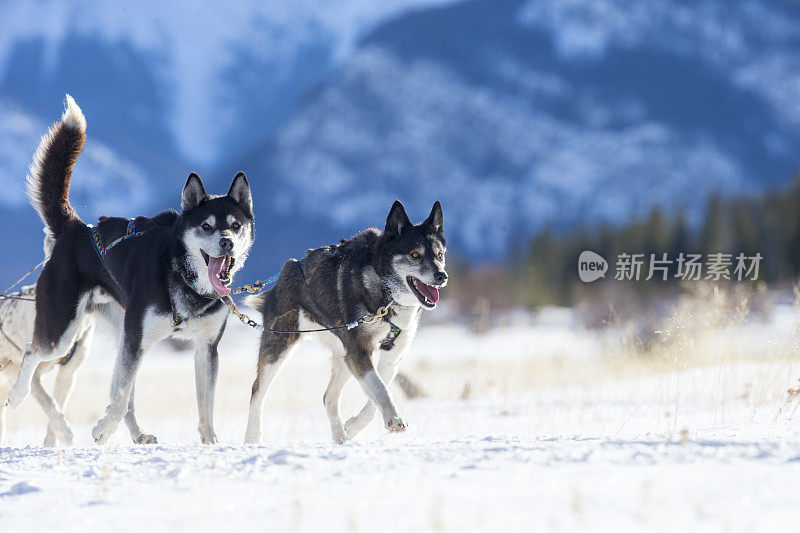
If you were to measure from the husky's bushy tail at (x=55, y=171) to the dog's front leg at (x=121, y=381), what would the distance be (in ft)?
4.29

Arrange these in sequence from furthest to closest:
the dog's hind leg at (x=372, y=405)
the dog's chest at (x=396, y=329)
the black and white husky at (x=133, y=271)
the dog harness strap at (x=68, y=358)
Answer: the dog harness strap at (x=68, y=358)
the dog's hind leg at (x=372, y=405)
the dog's chest at (x=396, y=329)
the black and white husky at (x=133, y=271)

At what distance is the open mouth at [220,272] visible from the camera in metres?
4.52

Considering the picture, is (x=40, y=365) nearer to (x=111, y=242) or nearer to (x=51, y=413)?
(x=51, y=413)

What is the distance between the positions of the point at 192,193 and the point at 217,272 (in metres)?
0.57

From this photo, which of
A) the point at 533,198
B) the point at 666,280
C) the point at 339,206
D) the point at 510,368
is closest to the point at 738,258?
the point at 666,280

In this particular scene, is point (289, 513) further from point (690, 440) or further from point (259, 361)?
point (259, 361)

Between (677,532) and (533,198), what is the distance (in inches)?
5227

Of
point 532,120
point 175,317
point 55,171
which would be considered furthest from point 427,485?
point 532,120

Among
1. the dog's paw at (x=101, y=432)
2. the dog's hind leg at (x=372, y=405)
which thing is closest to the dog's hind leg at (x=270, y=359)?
the dog's hind leg at (x=372, y=405)

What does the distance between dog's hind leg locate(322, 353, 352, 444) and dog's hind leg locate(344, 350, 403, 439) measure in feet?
0.27

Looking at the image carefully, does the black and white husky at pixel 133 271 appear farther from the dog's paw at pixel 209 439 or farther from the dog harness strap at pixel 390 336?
the dog harness strap at pixel 390 336

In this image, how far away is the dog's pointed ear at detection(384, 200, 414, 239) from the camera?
491 cm

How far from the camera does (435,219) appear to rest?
5133 mm

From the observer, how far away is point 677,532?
2.06 meters
